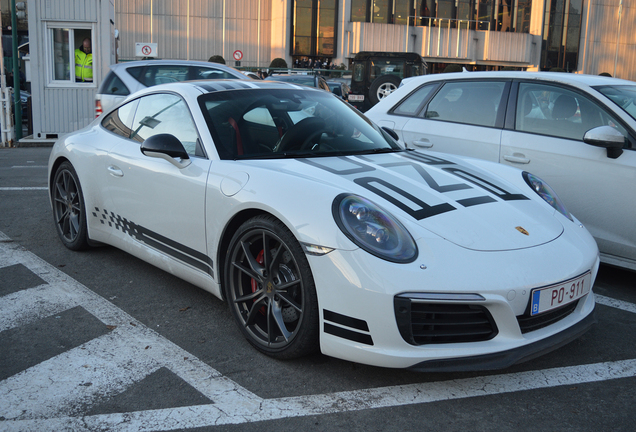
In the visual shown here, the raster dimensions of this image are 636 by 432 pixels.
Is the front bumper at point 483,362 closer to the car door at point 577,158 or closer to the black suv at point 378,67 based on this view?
the car door at point 577,158

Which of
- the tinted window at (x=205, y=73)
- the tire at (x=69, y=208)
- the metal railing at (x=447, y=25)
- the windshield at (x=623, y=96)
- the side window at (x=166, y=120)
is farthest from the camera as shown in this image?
the metal railing at (x=447, y=25)

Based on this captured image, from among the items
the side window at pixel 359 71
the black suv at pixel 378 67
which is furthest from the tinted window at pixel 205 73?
the side window at pixel 359 71

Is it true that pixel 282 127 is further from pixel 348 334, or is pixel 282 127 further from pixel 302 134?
pixel 348 334

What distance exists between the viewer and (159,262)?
391 centimetres

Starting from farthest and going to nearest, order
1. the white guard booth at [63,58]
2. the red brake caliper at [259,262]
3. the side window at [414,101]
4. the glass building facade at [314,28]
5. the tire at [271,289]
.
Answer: the glass building facade at [314,28]
the white guard booth at [63,58]
the side window at [414,101]
the red brake caliper at [259,262]
the tire at [271,289]

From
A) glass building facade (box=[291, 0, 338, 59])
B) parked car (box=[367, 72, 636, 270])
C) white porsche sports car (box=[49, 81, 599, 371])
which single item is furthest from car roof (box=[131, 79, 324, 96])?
glass building facade (box=[291, 0, 338, 59])

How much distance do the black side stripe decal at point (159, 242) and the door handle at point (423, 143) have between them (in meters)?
2.74

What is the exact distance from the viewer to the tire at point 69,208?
4758 millimetres

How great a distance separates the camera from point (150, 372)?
2.95 m

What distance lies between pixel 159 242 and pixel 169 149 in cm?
65

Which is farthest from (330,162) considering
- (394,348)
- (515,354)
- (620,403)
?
(620,403)

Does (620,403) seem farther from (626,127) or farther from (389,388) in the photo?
(626,127)

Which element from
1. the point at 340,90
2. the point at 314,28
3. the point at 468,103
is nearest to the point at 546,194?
the point at 468,103

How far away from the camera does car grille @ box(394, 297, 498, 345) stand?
2602 mm
